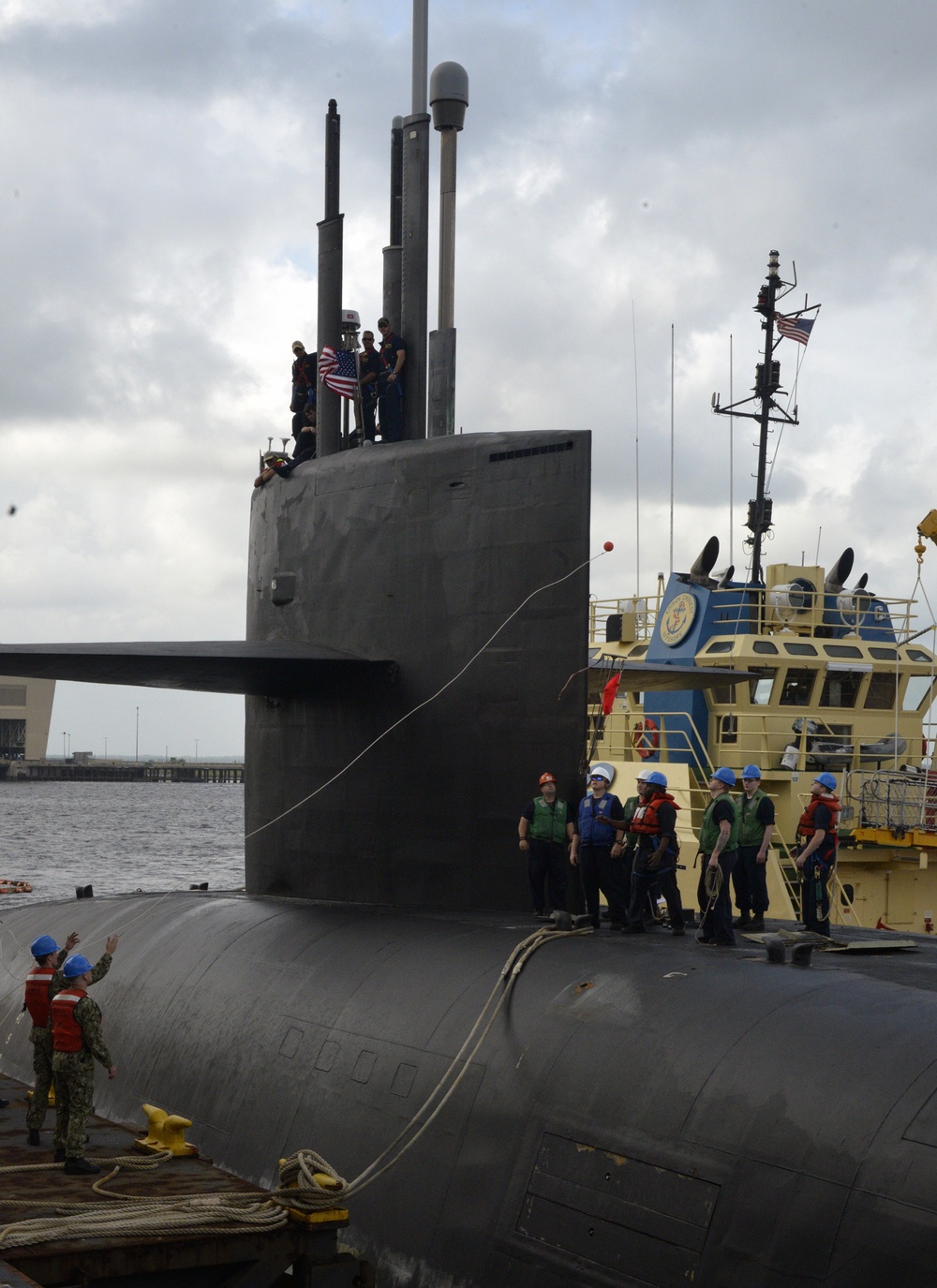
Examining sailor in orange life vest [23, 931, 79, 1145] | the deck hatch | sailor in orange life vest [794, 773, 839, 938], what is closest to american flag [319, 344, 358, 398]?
sailor in orange life vest [794, 773, 839, 938]

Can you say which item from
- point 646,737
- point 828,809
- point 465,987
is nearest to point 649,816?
point 465,987

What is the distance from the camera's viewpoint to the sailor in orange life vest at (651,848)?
883 cm

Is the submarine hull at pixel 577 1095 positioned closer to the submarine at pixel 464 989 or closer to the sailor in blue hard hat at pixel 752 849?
the submarine at pixel 464 989

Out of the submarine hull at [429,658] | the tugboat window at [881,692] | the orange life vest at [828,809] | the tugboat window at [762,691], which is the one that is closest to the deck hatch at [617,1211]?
the submarine hull at [429,658]

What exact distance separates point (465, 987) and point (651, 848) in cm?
162

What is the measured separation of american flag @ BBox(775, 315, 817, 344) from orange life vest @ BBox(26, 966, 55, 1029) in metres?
21.2

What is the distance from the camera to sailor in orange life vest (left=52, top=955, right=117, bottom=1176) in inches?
283

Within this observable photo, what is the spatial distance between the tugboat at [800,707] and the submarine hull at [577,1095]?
12.3m

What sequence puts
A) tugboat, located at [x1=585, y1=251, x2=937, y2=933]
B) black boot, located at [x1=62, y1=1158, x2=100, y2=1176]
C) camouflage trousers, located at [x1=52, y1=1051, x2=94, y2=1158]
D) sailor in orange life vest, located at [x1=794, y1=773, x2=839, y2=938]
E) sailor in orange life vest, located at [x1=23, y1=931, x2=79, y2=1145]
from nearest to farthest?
black boot, located at [x1=62, y1=1158, x2=100, y2=1176] → camouflage trousers, located at [x1=52, y1=1051, x2=94, y2=1158] → sailor in orange life vest, located at [x1=23, y1=931, x2=79, y2=1145] → sailor in orange life vest, located at [x1=794, y1=773, x2=839, y2=938] → tugboat, located at [x1=585, y1=251, x2=937, y2=933]

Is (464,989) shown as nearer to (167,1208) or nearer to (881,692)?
(167,1208)

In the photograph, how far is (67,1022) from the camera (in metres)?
7.30

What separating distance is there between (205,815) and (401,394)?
285 feet

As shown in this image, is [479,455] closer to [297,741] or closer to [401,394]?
[401,394]

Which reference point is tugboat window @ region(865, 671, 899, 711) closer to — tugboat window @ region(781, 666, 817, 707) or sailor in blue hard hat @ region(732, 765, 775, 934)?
tugboat window @ region(781, 666, 817, 707)
